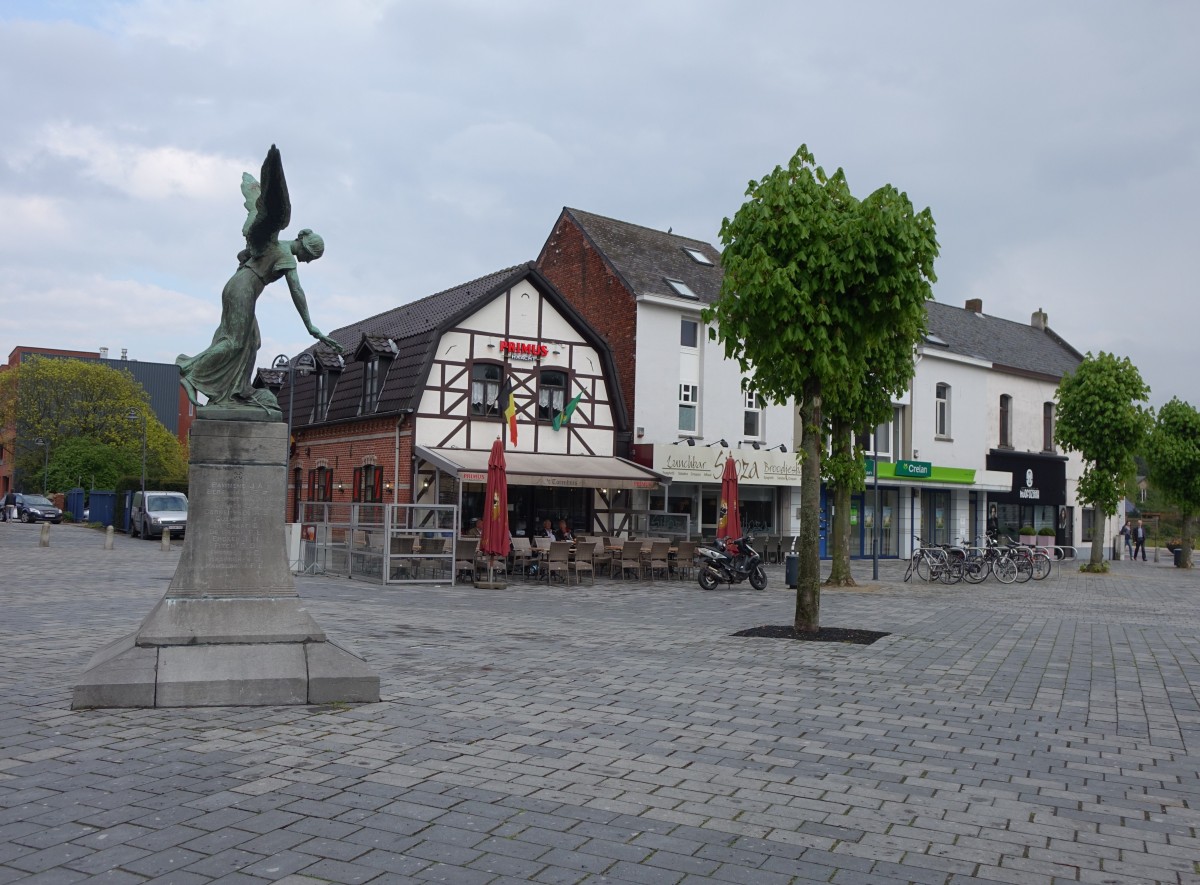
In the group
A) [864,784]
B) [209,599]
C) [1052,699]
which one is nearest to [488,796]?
[864,784]

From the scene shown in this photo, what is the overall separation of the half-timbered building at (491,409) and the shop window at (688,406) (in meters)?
2.01

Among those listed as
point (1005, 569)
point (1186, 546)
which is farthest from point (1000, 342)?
point (1005, 569)

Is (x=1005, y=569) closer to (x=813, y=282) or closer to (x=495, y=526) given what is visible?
(x=495, y=526)

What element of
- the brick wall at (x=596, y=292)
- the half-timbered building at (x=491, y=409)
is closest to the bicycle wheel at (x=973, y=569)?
the half-timbered building at (x=491, y=409)

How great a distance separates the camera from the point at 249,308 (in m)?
8.16

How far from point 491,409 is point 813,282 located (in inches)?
590

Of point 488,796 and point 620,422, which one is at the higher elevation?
point 620,422

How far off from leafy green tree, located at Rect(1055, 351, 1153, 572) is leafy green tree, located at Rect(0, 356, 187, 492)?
4807 cm

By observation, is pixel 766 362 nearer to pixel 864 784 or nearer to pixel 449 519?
pixel 864 784

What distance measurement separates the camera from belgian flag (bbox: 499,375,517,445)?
2584 cm

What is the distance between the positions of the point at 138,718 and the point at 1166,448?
121 feet

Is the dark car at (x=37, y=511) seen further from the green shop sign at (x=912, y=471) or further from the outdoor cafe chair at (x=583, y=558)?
the green shop sign at (x=912, y=471)

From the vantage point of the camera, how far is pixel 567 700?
7.93 m

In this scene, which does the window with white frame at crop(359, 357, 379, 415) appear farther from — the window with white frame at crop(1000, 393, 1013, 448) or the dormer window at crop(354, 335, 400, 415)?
the window with white frame at crop(1000, 393, 1013, 448)
